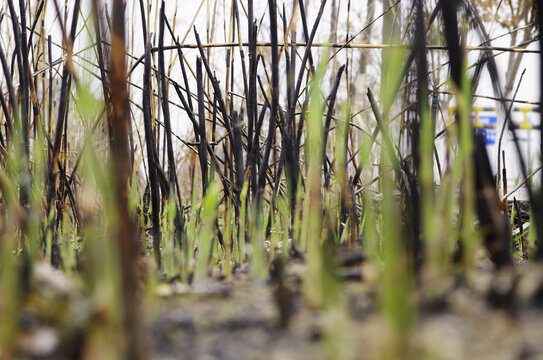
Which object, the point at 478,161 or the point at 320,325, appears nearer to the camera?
the point at 320,325

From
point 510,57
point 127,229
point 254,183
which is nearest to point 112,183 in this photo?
point 127,229

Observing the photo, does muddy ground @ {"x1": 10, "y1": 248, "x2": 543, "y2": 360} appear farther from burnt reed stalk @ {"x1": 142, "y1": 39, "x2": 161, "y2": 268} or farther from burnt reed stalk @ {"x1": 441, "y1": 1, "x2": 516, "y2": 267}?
burnt reed stalk @ {"x1": 142, "y1": 39, "x2": 161, "y2": 268}

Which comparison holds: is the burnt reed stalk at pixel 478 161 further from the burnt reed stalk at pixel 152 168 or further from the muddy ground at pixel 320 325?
the burnt reed stalk at pixel 152 168

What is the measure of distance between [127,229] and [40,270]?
118 millimetres

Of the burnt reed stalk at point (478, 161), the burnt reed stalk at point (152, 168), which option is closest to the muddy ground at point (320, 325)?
the burnt reed stalk at point (478, 161)

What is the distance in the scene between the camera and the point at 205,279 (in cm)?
54

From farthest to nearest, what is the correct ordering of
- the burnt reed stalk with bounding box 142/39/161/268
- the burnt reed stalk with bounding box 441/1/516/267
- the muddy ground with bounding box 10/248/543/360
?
1. the burnt reed stalk with bounding box 142/39/161/268
2. the burnt reed stalk with bounding box 441/1/516/267
3. the muddy ground with bounding box 10/248/543/360

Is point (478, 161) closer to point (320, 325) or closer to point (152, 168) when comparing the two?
point (320, 325)

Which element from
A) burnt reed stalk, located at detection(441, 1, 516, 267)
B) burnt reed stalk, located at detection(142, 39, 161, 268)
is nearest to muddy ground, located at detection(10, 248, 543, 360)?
burnt reed stalk, located at detection(441, 1, 516, 267)

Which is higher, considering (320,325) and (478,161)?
(478,161)

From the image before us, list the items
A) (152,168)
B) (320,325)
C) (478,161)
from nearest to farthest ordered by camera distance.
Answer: (320,325)
(478,161)
(152,168)

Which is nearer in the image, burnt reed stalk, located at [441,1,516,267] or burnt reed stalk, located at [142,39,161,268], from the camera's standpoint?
burnt reed stalk, located at [441,1,516,267]

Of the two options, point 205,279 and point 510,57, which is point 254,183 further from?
point 510,57

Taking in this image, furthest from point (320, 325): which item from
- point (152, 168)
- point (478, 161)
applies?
point (152, 168)
